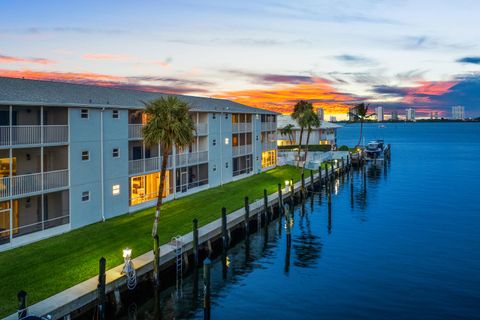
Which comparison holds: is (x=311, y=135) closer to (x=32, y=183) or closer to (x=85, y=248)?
(x=32, y=183)

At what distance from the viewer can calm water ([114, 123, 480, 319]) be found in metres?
23.6

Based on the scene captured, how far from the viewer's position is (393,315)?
74.6 feet

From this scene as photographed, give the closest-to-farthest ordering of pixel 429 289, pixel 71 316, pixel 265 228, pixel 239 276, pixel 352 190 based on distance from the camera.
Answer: pixel 71 316
pixel 429 289
pixel 239 276
pixel 265 228
pixel 352 190

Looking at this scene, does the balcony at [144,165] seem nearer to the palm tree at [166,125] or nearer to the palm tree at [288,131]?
the palm tree at [166,125]

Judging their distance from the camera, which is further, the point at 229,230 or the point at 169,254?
the point at 229,230

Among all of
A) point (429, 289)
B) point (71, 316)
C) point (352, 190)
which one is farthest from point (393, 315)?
point (352, 190)

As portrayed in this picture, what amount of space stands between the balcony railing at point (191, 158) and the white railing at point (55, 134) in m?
15.3

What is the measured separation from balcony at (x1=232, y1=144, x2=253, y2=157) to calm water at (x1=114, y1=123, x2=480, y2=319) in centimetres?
1220

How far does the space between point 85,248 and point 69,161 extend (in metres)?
7.50

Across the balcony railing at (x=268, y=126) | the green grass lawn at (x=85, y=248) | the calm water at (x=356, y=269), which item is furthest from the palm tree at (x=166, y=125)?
the balcony railing at (x=268, y=126)

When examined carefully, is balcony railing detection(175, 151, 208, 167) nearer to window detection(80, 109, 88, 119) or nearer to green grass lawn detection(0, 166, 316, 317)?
green grass lawn detection(0, 166, 316, 317)

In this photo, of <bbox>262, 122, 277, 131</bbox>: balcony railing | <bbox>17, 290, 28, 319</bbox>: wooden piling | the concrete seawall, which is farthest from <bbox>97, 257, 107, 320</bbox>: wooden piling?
<bbox>262, 122, 277, 131</bbox>: balcony railing

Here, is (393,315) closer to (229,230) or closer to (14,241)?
(229,230)

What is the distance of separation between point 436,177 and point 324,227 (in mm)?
45869
